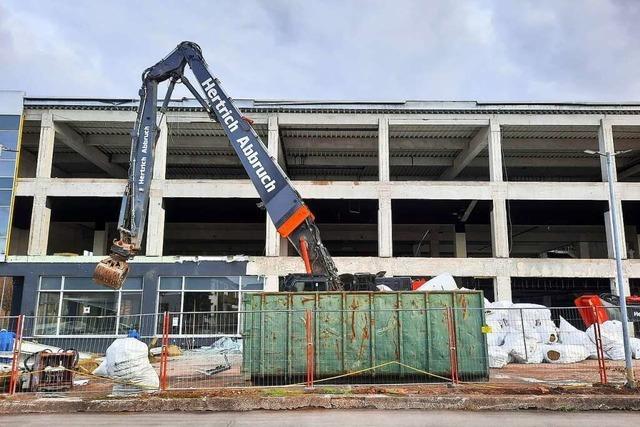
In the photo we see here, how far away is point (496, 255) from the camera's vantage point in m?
26.5

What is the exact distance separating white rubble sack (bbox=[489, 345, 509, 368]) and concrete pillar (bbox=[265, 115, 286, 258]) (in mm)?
12325

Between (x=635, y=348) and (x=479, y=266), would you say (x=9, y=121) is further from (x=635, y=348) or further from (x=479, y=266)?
(x=635, y=348)

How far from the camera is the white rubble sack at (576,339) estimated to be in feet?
55.7

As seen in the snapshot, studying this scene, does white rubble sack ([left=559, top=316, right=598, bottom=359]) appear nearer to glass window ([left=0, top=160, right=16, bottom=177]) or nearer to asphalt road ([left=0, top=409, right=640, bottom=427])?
asphalt road ([left=0, top=409, right=640, bottom=427])

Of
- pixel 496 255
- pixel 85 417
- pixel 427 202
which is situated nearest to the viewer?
pixel 85 417

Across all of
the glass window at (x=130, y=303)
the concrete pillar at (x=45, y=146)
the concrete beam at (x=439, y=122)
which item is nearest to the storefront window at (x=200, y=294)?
the glass window at (x=130, y=303)

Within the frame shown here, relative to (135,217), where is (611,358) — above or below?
below

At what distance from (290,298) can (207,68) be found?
6.99 m

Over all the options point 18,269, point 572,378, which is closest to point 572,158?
point 572,378

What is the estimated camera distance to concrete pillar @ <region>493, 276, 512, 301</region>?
25672mm

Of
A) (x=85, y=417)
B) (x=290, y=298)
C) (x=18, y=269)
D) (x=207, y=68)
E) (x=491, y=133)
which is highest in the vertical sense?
(x=491, y=133)

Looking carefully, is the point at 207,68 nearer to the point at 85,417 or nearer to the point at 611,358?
the point at 85,417

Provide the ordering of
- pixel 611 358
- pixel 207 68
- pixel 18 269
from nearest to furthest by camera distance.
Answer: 1. pixel 207 68
2. pixel 611 358
3. pixel 18 269

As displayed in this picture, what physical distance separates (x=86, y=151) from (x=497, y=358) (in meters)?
25.2
